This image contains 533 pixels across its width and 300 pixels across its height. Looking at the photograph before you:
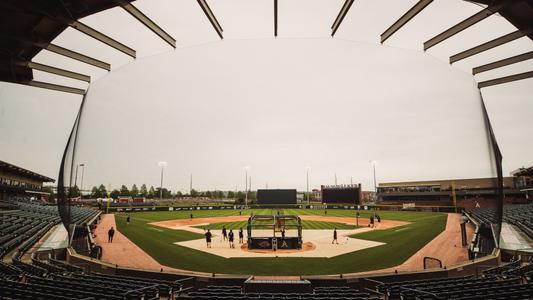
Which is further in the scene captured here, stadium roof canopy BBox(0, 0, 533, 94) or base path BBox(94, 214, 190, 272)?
base path BBox(94, 214, 190, 272)

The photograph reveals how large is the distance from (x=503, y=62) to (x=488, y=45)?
4.22ft

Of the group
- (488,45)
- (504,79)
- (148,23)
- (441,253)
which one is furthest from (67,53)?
(441,253)

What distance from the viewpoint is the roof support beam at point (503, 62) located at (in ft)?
25.5

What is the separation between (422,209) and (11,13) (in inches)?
3012

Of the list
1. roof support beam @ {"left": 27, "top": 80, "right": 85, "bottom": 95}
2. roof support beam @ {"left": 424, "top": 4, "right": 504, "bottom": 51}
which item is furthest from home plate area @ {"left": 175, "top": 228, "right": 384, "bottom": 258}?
roof support beam @ {"left": 424, "top": 4, "right": 504, "bottom": 51}

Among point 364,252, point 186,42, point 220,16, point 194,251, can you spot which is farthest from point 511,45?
point 194,251

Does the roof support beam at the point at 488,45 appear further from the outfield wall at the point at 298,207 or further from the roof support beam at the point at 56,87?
the outfield wall at the point at 298,207

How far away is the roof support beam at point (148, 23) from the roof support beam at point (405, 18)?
5.96m

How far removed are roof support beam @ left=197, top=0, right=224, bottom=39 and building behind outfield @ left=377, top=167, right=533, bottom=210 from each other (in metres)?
68.2

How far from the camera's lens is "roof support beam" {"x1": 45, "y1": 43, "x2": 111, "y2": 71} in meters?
7.72

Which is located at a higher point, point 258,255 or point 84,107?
point 84,107

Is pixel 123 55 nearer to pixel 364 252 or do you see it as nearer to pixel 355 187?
pixel 364 252

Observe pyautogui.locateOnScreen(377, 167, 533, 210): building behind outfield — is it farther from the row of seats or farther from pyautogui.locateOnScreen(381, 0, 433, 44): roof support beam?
pyautogui.locateOnScreen(381, 0, 433, 44): roof support beam

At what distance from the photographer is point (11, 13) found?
6328mm
